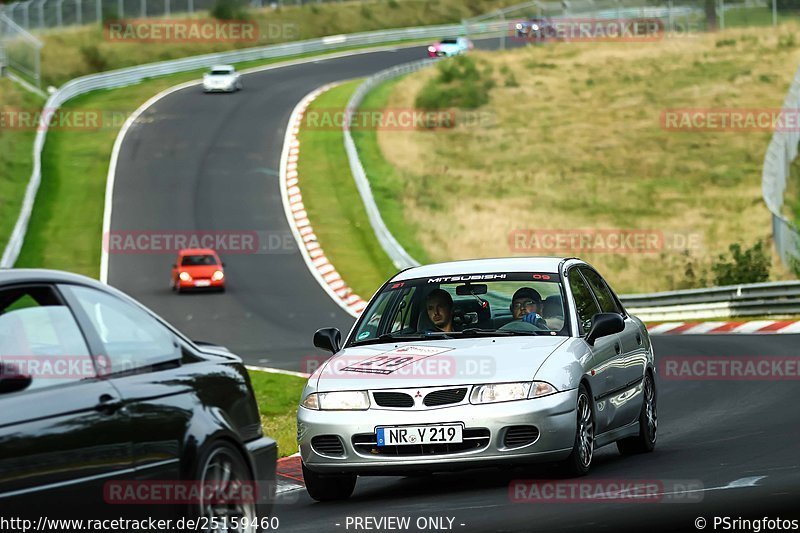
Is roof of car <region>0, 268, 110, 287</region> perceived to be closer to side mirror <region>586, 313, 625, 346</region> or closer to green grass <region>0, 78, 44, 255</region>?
side mirror <region>586, 313, 625, 346</region>

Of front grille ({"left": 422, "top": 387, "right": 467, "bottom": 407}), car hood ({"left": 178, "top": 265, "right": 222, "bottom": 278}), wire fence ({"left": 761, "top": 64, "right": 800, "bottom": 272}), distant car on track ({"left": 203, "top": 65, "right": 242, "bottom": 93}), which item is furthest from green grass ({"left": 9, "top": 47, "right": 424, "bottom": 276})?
front grille ({"left": 422, "top": 387, "right": 467, "bottom": 407})

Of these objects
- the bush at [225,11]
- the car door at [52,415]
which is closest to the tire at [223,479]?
→ the car door at [52,415]

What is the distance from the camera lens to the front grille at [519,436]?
9.55 meters

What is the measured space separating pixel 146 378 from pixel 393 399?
3.15m

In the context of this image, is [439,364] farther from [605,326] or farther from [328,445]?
[605,326]

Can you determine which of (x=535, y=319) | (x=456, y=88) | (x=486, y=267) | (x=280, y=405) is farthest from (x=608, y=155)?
(x=535, y=319)

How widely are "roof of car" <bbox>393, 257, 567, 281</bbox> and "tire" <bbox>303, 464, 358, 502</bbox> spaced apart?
193 centimetres

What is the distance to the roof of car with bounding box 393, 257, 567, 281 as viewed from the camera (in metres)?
11.2

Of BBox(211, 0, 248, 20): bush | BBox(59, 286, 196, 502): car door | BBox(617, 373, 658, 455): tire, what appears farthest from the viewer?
BBox(211, 0, 248, 20): bush

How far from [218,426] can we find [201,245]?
111 ft

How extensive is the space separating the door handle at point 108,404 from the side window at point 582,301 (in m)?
5.09

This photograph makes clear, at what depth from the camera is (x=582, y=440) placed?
9.98 metres

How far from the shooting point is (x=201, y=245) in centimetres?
4053

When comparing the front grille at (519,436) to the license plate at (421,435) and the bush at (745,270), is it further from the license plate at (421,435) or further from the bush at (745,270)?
the bush at (745,270)
